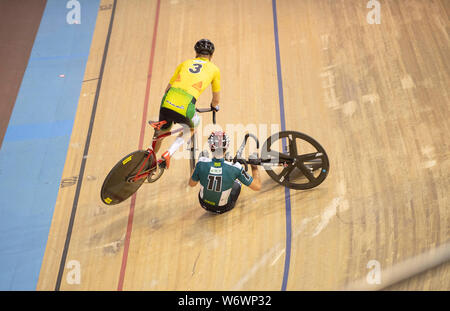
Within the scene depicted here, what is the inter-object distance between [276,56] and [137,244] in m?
2.95

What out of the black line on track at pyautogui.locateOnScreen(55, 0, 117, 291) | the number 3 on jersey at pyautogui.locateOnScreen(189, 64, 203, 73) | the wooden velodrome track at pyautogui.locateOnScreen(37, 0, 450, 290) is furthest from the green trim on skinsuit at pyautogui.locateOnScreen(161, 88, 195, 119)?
the black line on track at pyautogui.locateOnScreen(55, 0, 117, 291)

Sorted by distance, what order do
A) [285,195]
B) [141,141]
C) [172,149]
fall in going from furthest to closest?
[141,141] → [285,195] → [172,149]

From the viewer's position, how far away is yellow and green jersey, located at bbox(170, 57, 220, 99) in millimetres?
3625

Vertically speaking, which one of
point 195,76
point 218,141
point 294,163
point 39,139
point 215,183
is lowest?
point 39,139

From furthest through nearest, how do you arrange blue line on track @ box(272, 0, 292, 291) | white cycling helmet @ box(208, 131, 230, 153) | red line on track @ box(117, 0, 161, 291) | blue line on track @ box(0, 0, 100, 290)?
blue line on track @ box(0, 0, 100, 290), red line on track @ box(117, 0, 161, 291), blue line on track @ box(272, 0, 292, 291), white cycling helmet @ box(208, 131, 230, 153)

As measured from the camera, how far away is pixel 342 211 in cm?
382

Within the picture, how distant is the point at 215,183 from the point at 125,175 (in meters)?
0.79

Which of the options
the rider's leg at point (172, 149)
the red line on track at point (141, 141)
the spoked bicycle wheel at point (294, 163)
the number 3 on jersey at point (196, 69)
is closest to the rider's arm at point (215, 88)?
the number 3 on jersey at point (196, 69)

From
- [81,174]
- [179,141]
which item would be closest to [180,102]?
[179,141]

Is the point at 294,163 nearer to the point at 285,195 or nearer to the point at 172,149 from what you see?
the point at 285,195

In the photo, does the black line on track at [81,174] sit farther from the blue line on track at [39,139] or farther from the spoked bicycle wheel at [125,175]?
the spoked bicycle wheel at [125,175]

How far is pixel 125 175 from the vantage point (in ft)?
11.3

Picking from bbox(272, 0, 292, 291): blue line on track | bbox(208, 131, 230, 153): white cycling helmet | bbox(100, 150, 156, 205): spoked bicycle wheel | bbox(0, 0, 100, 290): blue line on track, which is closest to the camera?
bbox(208, 131, 230, 153): white cycling helmet

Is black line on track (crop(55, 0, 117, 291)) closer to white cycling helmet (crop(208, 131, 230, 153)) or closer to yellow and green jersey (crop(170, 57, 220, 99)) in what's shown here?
yellow and green jersey (crop(170, 57, 220, 99))
